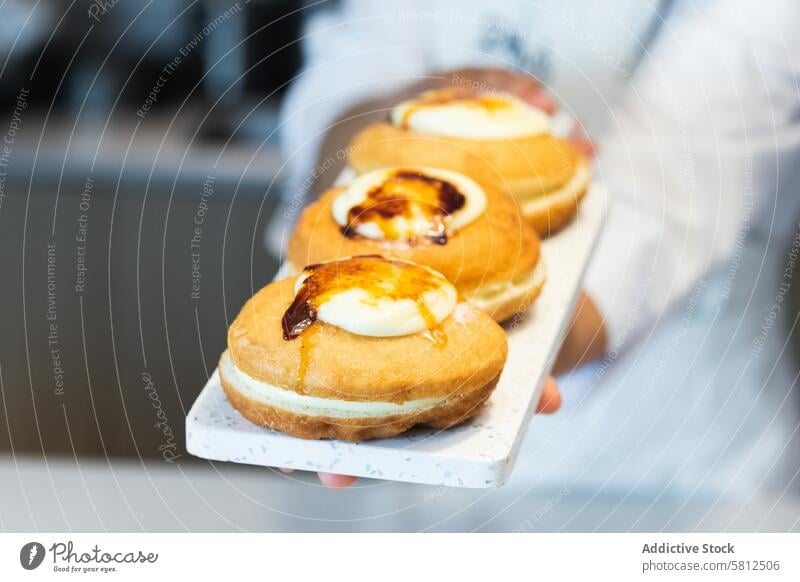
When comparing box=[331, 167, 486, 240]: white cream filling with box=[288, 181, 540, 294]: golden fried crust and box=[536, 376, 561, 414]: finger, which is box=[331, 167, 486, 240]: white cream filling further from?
box=[536, 376, 561, 414]: finger

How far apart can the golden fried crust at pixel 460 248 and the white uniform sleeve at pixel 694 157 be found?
0.61ft

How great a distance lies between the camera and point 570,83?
0.80 metres

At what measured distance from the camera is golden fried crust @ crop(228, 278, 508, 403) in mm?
536

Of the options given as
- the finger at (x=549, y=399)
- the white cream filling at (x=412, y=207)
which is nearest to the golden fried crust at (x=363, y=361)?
the white cream filling at (x=412, y=207)

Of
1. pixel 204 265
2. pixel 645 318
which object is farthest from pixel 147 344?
pixel 645 318

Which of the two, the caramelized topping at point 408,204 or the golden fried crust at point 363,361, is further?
the caramelized topping at point 408,204

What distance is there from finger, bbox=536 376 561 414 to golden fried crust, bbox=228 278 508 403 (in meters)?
0.22

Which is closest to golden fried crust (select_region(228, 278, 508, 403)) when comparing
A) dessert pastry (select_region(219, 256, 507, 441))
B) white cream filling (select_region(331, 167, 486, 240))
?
dessert pastry (select_region(219, 256, 507, 441))

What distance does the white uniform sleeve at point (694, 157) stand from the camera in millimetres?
764

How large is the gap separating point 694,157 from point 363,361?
1.43 ft

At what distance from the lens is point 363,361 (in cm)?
54

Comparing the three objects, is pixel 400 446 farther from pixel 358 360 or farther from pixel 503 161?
pixel 503 161

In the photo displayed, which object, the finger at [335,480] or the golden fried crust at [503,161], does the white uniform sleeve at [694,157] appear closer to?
the golden fried crust at [503,161]

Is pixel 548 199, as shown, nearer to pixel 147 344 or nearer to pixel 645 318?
pixel 645 318
